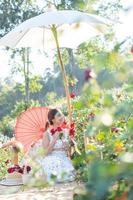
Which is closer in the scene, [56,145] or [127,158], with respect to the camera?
[127,158]

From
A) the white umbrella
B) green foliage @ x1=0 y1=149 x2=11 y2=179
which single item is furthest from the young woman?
green foliage @ x1=0 y1=149 x2=11 y2=179

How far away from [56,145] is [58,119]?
0.40 m

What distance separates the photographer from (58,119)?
20.1 feet

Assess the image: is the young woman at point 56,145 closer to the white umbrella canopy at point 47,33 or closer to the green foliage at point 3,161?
the white umbrella canopy at point 47,33

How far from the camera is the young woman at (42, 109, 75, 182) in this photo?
20.0 feet

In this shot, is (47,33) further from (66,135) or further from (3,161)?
(3,161)

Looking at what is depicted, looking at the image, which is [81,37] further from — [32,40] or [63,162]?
[63,162]

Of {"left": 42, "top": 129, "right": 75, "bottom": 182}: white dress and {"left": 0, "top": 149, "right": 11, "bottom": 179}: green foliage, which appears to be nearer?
{"left": 42, "top": 129, "right": 75, "bottom": 182}: white dress

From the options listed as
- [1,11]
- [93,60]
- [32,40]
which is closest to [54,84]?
[1,11]

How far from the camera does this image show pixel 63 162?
20.1 feet

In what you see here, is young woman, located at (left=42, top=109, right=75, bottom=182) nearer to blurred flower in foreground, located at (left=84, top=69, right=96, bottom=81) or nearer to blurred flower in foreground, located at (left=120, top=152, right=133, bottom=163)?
blurred flower in foreground, located at (left=84, top=69, right=96, bottom=81)

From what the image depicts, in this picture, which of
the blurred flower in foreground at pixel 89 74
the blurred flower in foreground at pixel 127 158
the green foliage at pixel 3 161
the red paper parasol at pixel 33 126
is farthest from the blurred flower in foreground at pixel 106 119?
the green foliage at pixel 3 161

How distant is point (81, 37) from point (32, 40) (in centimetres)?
92

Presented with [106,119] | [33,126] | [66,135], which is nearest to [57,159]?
[66,135]
